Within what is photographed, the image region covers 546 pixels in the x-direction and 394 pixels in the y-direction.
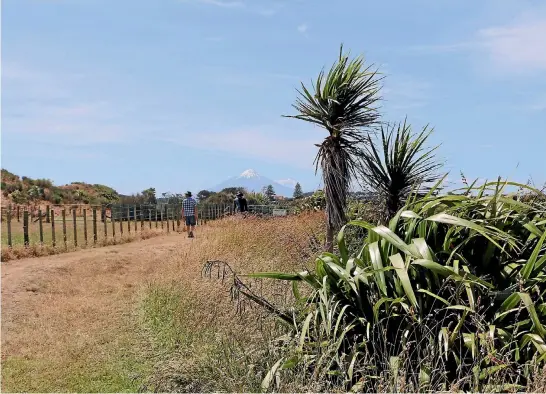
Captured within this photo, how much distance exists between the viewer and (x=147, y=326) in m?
6.82

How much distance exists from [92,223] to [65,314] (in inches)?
885

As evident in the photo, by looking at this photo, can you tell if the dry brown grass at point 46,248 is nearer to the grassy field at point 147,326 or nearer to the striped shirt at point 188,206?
the striped shirt at point 188,206

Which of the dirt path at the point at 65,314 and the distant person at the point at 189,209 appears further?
the distant person at the point at 189,209

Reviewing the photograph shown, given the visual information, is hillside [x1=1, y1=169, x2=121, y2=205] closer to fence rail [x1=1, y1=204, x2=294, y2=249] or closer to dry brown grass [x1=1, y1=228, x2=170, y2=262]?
fence rail [x1=1, y1=204, x2=294, y2=249]

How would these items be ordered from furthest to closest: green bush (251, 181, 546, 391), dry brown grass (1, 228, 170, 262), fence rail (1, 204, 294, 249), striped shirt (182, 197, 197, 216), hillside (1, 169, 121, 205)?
hillside (1, 169, 121, 205) < striped shirt (182, 197, 197, 216) < fence rail (1, 204, 294, 249) < dry brown grass (1, 228, 170, 262) < green bush (251, 181, 546, 391)

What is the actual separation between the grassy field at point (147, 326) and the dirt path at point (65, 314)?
0.05 feet

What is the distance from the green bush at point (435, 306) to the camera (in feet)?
12.0

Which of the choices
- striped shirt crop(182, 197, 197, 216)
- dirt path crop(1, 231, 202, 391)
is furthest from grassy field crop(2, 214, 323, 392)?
striped shirt crop(182, 197, 197, 216)

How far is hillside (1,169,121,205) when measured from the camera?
145 feet

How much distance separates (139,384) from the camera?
5258mm

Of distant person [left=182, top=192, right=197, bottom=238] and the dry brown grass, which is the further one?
distant person [left=182, top=192, right=197, bottom=238]

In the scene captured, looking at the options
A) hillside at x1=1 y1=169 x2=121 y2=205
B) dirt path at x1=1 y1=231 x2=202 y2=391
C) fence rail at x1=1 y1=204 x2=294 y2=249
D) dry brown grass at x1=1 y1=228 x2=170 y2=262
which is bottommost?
dirt path at x1=1 y1=231 x2=202 y2=391

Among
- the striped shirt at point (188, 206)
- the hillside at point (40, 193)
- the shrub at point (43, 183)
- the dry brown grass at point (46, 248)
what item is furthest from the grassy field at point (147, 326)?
the shrub at point (43, 183)

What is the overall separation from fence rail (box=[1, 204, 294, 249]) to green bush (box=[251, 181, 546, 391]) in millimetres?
12774
